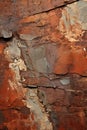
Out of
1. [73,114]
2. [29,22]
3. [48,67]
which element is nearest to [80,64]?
[48,67]

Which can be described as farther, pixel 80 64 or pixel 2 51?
pixel 2 51

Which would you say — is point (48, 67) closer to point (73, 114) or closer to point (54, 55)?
point (54, 55)

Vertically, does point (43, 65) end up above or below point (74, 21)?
below

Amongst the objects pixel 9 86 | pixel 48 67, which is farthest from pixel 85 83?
pixel 9 86

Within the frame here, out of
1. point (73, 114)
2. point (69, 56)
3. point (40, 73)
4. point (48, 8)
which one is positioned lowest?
point (73, 114)

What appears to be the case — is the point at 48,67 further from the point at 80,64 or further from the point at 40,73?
the point at 80,64

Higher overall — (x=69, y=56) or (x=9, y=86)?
(x=69, y=56)

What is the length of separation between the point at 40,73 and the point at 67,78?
206mm

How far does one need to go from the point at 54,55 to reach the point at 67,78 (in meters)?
0.20

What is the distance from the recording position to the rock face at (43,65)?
192cm

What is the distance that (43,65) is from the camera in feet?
6.51

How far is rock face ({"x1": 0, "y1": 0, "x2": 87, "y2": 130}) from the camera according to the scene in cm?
192

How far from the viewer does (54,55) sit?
1958 mm

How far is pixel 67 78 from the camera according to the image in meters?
1.95
